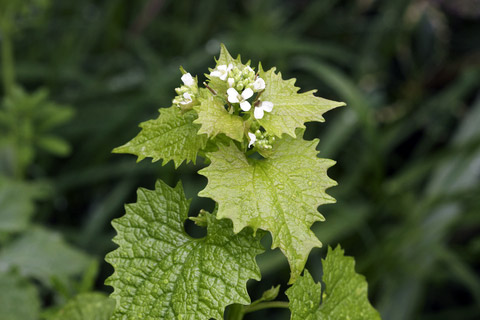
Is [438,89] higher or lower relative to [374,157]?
higher

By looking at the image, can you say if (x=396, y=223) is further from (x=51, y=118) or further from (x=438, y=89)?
(x=51, y=118)

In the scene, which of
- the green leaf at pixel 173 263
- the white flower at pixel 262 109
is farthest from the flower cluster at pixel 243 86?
the green leaf at pixel 173 263

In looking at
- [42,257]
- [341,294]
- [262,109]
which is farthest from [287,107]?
[42,257]

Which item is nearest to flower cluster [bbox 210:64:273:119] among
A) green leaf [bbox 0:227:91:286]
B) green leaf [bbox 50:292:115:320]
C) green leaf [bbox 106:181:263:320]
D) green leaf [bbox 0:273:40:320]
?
green leaf [bbox 106:181:263:320]

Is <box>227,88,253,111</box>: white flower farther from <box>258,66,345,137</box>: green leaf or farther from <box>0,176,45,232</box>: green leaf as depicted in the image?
<box>0,176,45,232</box>: green leaf

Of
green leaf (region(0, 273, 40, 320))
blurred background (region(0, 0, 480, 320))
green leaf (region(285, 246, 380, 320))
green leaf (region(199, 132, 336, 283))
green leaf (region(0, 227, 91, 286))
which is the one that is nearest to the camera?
green leaf (region(199, 132, 336, 283))

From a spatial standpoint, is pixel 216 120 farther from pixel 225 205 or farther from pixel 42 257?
pixel 42 257

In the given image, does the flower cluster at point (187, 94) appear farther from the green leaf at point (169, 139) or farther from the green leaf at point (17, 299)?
the green leaf at point (17, 299)

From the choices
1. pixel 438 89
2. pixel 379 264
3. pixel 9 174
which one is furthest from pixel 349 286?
pixel 438 89
